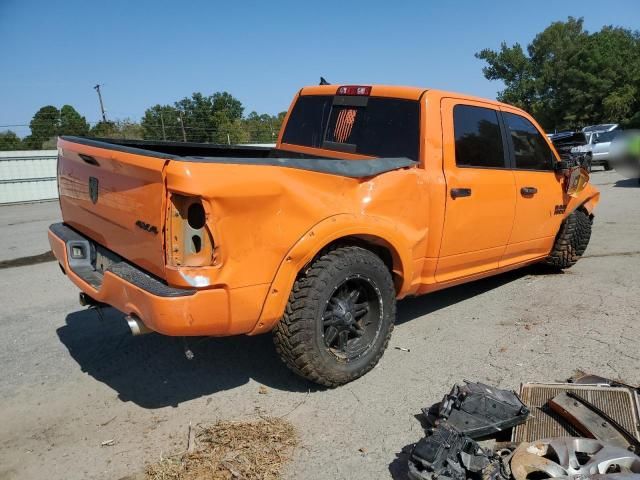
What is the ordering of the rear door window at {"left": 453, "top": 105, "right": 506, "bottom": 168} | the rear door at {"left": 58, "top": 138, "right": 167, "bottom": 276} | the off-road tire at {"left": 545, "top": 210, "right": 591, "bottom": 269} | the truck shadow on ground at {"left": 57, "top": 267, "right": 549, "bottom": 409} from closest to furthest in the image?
1. the rear door at {"left": 58, "top": 138, "right": 167, "bottom": 276}
2. the truck shadow on ground at {"left": 57, "top": 267, "right": 549, "bottom": 409}
3. the rear door window at {"left": 453, "top": 105, "right": 506, "bottom": 168}
4. the off-road tire at {"left": 545, "top": 210, "right": 591, "bottom": 269}

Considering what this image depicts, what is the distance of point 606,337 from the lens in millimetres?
4055

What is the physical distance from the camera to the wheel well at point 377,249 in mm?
3209

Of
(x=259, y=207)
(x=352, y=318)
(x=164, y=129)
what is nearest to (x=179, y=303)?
(x=259, y=207)

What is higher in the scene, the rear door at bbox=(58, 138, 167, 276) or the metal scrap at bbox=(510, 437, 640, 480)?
the rear door at bbox=(58, 138, 167, 276)

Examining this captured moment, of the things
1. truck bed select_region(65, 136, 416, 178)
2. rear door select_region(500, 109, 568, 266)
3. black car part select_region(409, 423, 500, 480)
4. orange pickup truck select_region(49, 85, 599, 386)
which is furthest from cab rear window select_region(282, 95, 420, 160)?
black car part select_region(409, 423, 500, 480)

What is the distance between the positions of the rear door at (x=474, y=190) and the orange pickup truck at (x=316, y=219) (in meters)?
0.01

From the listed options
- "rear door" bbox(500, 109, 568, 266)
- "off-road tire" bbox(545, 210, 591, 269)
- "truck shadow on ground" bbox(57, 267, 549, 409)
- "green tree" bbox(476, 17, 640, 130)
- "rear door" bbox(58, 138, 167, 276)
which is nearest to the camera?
"rear door" bbox(58, 138, 167, 276)

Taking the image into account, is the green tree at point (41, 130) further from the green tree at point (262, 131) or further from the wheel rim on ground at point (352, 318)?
the wheel rim on ground at point (352, 318)

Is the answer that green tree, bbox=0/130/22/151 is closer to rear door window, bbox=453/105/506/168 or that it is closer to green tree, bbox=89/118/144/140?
green tree, bbox=89/118/144/140

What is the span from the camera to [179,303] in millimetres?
2557

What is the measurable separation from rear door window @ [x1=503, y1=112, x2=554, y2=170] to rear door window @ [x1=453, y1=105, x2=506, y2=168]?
0.71 feet

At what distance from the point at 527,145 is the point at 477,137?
0.85m

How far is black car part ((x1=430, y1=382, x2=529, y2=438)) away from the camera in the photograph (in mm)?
2705

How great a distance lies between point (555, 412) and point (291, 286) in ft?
5.33
